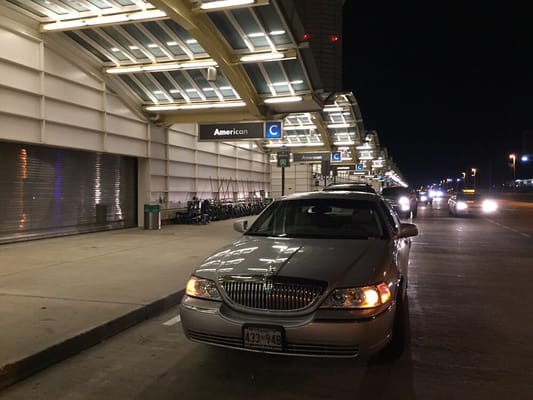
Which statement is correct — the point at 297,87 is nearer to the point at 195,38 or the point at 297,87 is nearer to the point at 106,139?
the point at 195,38

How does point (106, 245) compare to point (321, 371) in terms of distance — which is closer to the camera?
point (321, 371)

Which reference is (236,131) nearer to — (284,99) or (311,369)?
(284,99)

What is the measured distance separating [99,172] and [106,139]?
4.20 feet

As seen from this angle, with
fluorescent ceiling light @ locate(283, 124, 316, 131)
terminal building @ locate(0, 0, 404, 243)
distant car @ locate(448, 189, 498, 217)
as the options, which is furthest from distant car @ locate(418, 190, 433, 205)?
terminal building @ locate(0, 0, 404, 243)

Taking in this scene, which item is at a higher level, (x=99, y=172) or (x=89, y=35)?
(x=89, y=35)

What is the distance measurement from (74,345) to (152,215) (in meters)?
13.5

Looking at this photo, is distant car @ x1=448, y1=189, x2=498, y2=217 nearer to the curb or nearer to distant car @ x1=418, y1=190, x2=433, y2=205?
distant car @ x1=418, y1=190, x2=433, y2=205

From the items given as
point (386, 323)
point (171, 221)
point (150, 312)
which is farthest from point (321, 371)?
point (171, 221)

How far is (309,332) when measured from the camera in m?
3.95

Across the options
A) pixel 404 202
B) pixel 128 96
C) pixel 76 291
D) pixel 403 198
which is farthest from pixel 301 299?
pixel 403 198

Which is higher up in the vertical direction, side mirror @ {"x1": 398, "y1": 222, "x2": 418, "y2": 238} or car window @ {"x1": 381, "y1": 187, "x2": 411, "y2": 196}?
car window @ {"x1": 381, "y1": 187, "x2": 411, "y2": 196}

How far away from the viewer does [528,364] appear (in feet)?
15.6

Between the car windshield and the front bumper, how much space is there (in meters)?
1.55

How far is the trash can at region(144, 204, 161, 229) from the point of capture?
18.3m
